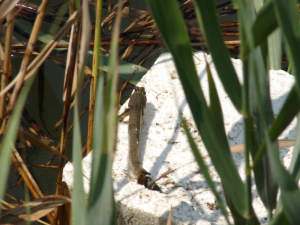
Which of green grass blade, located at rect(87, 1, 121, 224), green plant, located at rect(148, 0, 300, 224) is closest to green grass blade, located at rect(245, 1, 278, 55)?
green plant, located at rect(148, 0, 300, 224)

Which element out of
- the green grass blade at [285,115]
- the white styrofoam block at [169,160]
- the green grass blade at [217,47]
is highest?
the green grass blade at [217,47]

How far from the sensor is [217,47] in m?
0.63

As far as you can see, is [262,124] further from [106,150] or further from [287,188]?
[106,150]

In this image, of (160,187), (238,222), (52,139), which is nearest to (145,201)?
(160,187)

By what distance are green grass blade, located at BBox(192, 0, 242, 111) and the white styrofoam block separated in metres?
0.41

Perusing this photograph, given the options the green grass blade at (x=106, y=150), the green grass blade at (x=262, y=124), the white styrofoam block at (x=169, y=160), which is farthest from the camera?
the white styrofoam block at (x=169, y=160)

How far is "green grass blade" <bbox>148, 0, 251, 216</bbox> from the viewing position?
1.94 feet

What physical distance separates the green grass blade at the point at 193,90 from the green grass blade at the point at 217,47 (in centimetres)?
4

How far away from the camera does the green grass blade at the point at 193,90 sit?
591 mm

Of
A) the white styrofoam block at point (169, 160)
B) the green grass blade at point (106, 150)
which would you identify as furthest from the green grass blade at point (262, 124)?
the white styrofoam block at point (169, 160)

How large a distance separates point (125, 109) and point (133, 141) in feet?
1.53

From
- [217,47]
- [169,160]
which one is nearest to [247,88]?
[217,47]

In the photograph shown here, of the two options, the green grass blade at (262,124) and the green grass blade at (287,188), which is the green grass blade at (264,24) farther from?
the green grass blade at (287,188)

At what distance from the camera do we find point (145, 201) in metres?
1.34
